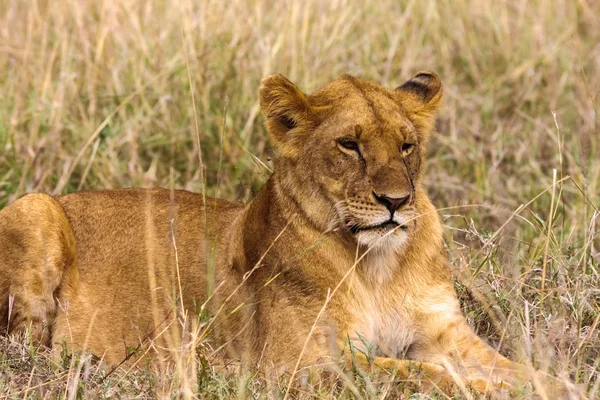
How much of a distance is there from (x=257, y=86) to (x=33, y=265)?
8.16ft

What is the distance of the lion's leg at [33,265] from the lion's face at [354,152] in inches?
41.7

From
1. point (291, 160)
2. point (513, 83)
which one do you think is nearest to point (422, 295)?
point (291, 160)

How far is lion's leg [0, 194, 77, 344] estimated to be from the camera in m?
4.52


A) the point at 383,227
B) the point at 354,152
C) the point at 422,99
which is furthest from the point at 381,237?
the point at 422,99

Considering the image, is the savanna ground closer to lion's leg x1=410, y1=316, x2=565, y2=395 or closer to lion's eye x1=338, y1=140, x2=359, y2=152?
lion's leg x1=410, y1=316, x2=565, y2=395

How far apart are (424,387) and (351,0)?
14.5 feet

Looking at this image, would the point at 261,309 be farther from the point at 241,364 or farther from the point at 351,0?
the point at 351,0

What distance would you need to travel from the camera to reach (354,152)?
3.84 metres

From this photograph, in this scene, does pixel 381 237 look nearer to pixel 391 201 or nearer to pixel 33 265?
pixel 391 201

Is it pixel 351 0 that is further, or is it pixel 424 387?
pixel 351 0

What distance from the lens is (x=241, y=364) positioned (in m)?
3.83

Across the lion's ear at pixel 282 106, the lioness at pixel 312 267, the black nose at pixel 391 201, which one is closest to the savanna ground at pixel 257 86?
the lioness at pixel 312 267

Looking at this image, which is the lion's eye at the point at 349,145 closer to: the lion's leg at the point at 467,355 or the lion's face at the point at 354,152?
the lion's face at the point at 354,152

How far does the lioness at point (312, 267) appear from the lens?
3.75 meters
